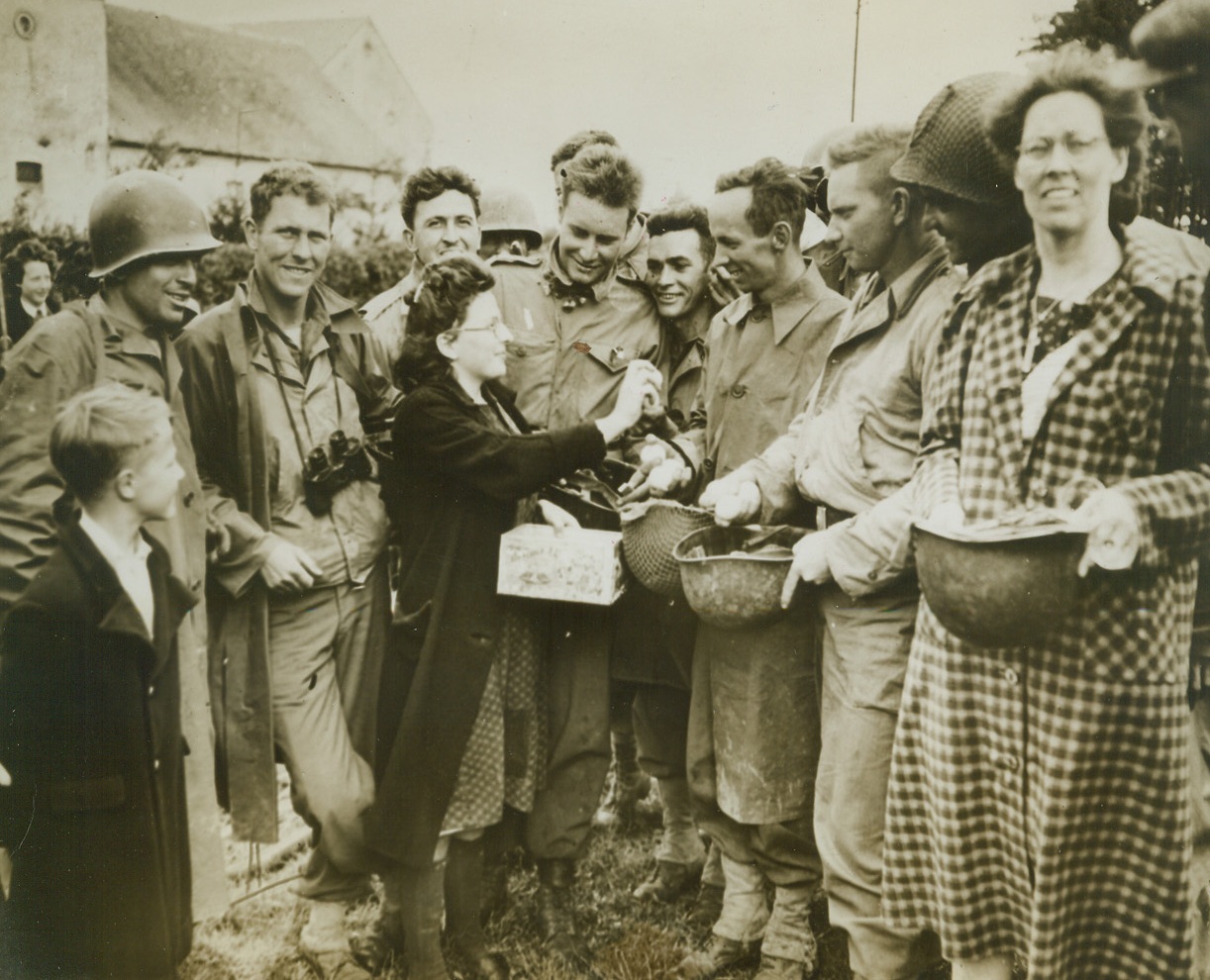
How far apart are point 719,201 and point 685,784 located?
238 centimetres

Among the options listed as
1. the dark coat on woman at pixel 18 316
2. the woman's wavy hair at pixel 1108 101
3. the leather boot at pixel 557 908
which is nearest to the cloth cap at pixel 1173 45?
the woman's wavy hair at pixel 1108 101

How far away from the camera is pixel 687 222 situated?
4.22 m

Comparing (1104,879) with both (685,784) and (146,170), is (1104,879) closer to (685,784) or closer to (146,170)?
(685,784)

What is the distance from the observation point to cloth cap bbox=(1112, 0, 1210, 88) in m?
2.90

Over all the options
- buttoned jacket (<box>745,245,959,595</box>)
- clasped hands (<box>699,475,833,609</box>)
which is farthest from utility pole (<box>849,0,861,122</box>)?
clasped hands (<box>699,475,833,609</box>)

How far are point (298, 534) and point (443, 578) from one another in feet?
1.82

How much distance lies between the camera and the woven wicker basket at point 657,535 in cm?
345

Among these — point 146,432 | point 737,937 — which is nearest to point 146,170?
point 146,432

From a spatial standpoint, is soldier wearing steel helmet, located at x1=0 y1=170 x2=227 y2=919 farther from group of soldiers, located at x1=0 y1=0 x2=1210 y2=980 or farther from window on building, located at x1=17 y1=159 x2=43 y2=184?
window on building, located at x1=17 y1=159 x2=43 y2=184

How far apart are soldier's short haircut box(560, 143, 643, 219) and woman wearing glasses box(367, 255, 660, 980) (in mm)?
608

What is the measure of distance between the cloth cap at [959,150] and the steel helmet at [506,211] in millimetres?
2831

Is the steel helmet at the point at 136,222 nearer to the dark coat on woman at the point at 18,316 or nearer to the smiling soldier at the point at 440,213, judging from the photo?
the dark coat on woman at the point at 18,316

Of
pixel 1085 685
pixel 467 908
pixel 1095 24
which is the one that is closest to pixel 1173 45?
pixel 1095 24

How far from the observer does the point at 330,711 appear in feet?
12.3
